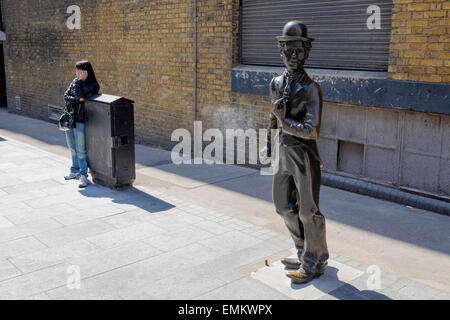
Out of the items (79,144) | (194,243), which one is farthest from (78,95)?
(194,243)

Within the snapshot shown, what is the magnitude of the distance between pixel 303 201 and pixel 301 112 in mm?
756

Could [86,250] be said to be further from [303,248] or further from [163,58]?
[163,58]

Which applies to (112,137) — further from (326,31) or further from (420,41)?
(420,41)

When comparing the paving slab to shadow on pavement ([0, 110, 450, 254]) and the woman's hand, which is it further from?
the woman's hand

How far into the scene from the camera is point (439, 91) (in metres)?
5.85

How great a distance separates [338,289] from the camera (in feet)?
13.5

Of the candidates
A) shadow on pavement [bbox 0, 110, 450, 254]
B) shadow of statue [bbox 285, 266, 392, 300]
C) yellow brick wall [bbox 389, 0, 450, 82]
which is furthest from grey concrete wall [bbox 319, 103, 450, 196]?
shadow of statue [bbox 285, 266, 392, 300]

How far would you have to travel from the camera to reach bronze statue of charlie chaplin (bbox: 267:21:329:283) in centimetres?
396

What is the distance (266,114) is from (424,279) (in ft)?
14.5

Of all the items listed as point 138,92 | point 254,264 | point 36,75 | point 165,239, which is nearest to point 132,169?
point 165,239

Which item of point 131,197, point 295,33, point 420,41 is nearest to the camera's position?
point 295,33

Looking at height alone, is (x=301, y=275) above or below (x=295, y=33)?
below

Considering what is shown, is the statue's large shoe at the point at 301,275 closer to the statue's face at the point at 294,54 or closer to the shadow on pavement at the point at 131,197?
the statue's face at the point at 294,54

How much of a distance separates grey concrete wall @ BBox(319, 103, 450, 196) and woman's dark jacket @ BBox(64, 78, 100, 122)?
146 inches
